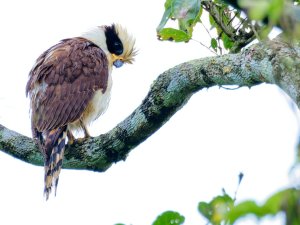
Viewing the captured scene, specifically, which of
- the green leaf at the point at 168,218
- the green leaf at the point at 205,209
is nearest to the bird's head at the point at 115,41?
the green leaf at the point at 168,218

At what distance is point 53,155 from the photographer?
410 cm

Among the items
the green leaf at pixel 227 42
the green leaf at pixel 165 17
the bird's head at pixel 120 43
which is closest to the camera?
the green leaf at pixel 165 17

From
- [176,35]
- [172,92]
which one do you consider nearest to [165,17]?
[172,92]

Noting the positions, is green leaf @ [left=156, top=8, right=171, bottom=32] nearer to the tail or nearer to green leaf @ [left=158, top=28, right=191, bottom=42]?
green leaf @ [left=158, top=28, right=191, bottom=42]

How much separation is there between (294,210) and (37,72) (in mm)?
4312

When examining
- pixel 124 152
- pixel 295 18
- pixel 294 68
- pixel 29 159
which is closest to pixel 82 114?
pixel 29 159

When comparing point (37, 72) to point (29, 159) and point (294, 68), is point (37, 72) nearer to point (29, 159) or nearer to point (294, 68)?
point (29, 159)

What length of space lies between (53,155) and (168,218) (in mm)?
2439

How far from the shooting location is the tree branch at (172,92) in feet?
7.50

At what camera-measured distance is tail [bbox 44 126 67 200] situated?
4094mm

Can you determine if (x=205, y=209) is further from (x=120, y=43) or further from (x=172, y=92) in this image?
(x=120, y=43)

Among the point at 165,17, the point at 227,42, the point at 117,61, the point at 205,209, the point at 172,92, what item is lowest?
the point at 205,209

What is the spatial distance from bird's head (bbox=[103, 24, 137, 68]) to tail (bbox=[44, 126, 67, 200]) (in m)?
1.49

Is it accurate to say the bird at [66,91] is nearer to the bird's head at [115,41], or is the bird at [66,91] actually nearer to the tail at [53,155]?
the tail at [53,155]
